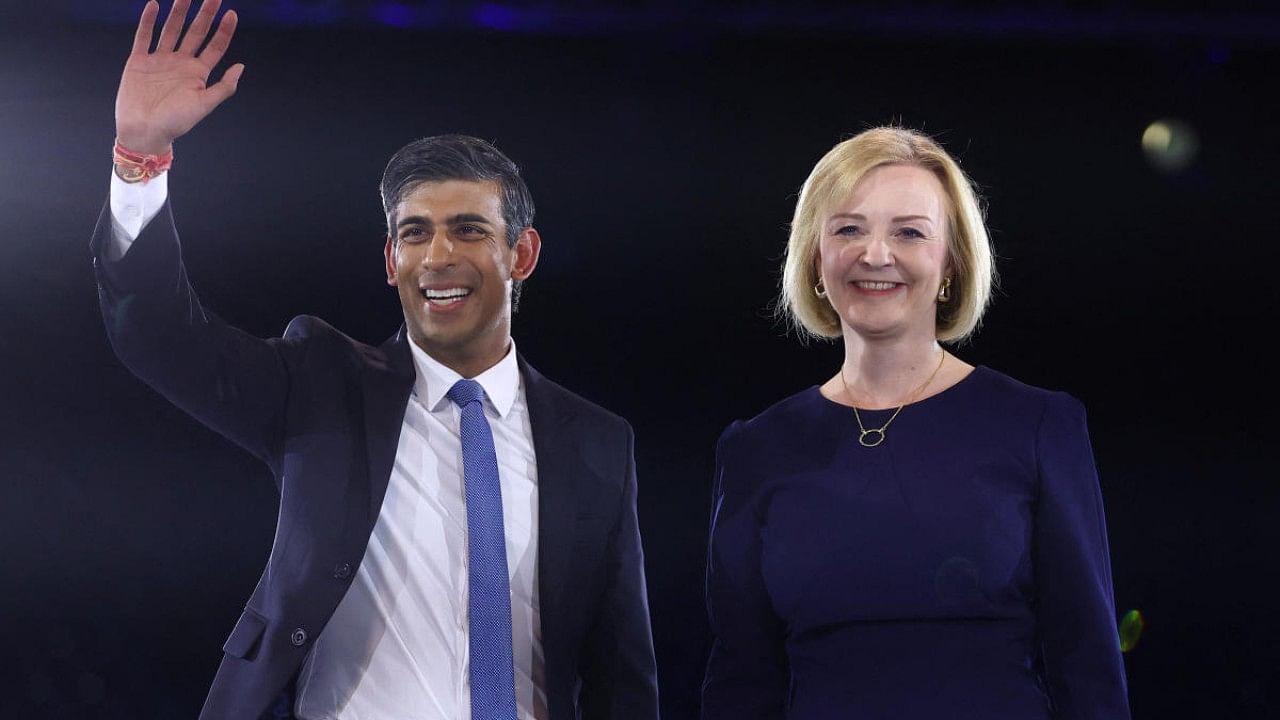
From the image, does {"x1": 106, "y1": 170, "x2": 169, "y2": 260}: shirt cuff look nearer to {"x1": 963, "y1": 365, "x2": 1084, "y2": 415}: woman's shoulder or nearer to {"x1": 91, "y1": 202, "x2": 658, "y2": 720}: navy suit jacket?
{"x1": 91, "y1": 202, "x2": 658, "y2": 720}: navy suit jacket

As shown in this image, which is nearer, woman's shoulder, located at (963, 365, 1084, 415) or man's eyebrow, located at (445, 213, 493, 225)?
woman's shoulder, located at (963, 365, 1084, 415)

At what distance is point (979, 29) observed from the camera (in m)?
3.40

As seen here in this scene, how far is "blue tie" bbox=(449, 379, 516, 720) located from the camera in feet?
7.25

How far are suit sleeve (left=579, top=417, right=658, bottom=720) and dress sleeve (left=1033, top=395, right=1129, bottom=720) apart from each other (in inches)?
28.1

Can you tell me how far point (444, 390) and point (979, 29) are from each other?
5.83 feet

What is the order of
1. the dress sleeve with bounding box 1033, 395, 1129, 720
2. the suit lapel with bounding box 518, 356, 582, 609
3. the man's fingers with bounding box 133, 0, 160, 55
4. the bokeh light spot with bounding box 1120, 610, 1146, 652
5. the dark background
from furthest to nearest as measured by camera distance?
the bokeh light spot with bounding box 1120, 610, 1146, 652
the dark background
the suit lapel with bounding box 518, 356, 582, 609
the man's fingers with bounding box 133, 0, 160, 55
the dress sleeve with bounding box 1033, 395, 1129, 720

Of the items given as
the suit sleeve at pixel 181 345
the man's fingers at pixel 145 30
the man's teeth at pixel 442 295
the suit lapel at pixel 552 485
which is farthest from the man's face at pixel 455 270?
the man's fingers at pixel 145 30

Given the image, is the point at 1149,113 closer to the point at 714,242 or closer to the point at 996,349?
the point at 996,349

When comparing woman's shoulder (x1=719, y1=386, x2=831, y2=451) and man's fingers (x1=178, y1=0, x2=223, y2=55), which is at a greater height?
man's fingers (x1=178, y1=0, x2=223, y2=55)

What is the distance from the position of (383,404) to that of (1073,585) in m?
1.14

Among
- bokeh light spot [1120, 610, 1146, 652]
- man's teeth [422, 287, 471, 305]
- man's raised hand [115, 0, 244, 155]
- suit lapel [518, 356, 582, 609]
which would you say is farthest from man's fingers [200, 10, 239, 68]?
bokeh light spot [1120, 610, 1146, 652]

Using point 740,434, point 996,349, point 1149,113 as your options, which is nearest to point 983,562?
point 740,434

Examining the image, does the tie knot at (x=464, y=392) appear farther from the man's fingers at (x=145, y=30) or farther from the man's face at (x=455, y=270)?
the man's fingers at (x=145, y=30)

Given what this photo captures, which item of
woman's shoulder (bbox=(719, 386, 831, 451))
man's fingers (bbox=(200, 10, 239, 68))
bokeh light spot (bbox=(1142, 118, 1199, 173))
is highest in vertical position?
bokeh light spot (bbox=(1142, 118, 1199, 173))
